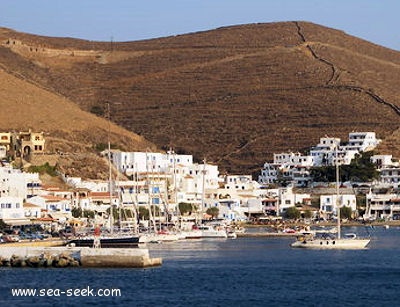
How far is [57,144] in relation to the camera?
451 feet

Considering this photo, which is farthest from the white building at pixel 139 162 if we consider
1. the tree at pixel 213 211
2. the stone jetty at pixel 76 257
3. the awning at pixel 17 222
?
the stone jetty at pixel 76 257

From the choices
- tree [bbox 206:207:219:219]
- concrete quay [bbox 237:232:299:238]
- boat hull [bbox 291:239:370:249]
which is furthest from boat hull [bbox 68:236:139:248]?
tree [bbox 206:207:219:219]

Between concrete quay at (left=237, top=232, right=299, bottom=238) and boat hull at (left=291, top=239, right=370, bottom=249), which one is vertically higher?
concrete quay at (left=237, top=232, right=299, bottom=238)

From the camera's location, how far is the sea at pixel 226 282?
2157 inches

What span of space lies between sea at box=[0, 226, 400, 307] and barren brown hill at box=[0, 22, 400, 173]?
257ft

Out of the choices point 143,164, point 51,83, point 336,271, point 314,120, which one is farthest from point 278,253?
point 51,83

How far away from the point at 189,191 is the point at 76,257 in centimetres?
6175

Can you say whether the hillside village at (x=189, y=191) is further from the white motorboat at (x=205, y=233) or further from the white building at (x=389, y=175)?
the white motorboat at (x=205, y=233)

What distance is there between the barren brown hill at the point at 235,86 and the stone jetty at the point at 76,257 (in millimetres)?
87155

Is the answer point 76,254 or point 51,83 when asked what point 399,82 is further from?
point 76,254

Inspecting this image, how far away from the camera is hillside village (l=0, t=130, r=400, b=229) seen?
357 feet

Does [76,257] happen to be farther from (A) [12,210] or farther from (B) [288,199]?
(B) [288,199]

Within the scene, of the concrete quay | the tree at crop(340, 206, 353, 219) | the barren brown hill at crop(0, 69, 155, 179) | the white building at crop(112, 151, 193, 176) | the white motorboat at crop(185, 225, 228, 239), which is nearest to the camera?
the white motorboat at crop(185, 225, 228, 239)

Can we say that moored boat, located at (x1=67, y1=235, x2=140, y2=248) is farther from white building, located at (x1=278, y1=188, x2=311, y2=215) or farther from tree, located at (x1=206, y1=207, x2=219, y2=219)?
white building, located at (x1=278, y1=188, x2=311, y2=215)
